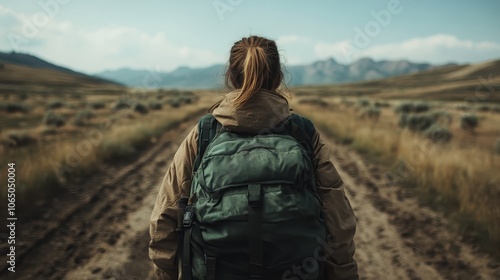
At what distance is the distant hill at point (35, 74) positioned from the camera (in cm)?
8625

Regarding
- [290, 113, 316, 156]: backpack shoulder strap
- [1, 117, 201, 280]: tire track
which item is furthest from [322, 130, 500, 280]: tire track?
[1, 117, 201, 280]: tire track

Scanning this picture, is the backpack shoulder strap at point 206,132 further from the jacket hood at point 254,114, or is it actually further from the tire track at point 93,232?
the tire track at point 93,232

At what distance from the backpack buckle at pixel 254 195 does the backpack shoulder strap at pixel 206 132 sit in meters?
0.43

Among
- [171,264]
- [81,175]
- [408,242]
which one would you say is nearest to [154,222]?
[171,264]

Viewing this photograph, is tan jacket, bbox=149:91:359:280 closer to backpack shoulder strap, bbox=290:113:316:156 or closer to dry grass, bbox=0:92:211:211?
backpack shoulder strap, bbox=290:113:316:156

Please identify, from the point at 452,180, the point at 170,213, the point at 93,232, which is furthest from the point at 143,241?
the point at 452,180

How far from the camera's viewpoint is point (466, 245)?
462 centimetres

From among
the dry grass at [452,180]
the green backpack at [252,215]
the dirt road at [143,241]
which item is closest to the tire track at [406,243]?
the dirt road at [143,241]

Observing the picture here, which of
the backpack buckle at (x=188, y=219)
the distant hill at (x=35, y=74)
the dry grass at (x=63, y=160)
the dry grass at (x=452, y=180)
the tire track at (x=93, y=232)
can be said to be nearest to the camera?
the backpack buckle at (x=188, y=219)

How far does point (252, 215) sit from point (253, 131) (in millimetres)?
468

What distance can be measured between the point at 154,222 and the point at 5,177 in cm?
556

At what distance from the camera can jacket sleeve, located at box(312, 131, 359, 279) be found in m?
1.86

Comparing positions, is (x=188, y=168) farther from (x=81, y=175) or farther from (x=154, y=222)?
(x=81, y=175)

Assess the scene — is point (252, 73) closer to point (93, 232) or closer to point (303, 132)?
point (303, 132)
